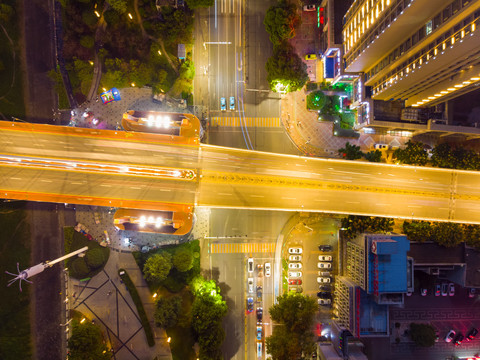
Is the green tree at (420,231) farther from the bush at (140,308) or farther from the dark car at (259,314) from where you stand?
the bush at (140,308)

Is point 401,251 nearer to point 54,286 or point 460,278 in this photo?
point 460,278

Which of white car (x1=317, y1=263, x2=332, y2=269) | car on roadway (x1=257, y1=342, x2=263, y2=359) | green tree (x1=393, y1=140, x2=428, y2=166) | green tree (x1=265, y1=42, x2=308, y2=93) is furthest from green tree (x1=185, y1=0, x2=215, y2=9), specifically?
car on roadway (x1=257, y1=342, x2=263, y2=359)

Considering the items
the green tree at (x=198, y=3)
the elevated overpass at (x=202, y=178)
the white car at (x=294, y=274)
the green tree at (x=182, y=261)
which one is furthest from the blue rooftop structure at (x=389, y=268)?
the green tree at (x=198, y=3)

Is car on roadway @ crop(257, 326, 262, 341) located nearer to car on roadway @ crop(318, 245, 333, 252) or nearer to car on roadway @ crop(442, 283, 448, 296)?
car on roadway @ crop(318, 245, 333, 252)

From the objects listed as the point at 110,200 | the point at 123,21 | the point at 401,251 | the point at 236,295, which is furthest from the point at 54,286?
the point at 401,251

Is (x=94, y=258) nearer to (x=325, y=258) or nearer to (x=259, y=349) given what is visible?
(x=259, y=349)

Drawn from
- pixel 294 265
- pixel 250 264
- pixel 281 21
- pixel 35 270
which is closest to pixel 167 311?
pixel 250 264
